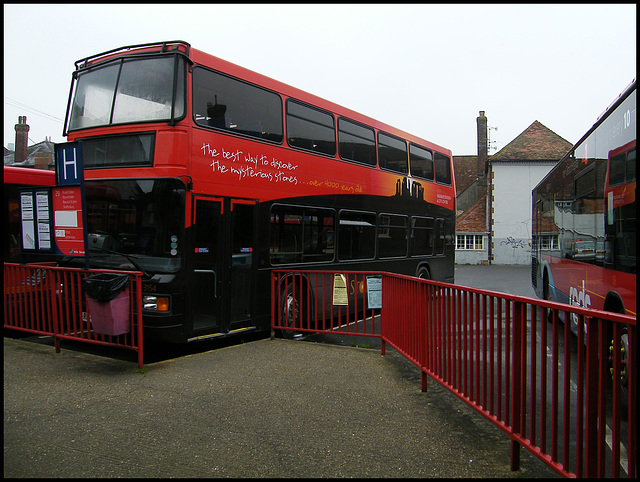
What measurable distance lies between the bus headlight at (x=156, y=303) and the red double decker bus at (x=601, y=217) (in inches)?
186

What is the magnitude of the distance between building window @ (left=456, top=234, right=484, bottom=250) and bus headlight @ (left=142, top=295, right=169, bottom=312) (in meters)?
32.7

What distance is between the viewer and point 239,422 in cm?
420

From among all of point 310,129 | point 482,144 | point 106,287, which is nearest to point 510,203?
point 482,144

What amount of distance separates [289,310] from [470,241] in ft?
101

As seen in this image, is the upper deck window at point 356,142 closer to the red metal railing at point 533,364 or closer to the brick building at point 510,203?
the red metal railing at point 533,364

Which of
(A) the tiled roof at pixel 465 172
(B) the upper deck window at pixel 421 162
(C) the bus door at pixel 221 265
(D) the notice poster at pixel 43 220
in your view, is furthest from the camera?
(A) the tiled roof at pixel 465 172

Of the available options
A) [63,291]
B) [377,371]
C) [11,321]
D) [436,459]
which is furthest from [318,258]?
[436,459]

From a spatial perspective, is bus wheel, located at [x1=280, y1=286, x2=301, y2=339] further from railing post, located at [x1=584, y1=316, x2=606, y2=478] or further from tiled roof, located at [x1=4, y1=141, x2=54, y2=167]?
tiled roof, located at [x1=4, y1=141, x2=54, y2=167]

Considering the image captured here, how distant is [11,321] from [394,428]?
6.17m

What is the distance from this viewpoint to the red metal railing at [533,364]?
2.67m

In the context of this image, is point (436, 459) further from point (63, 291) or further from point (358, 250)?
point (358, 250)

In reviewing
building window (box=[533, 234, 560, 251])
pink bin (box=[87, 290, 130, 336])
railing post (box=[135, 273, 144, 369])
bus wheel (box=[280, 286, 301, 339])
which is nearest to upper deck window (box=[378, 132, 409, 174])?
building window (box=[533, 234, 560, 251])

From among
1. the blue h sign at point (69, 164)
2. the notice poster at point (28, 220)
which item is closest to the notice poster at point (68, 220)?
the blue h sign at point (69, 164)

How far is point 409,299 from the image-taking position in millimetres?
5727
